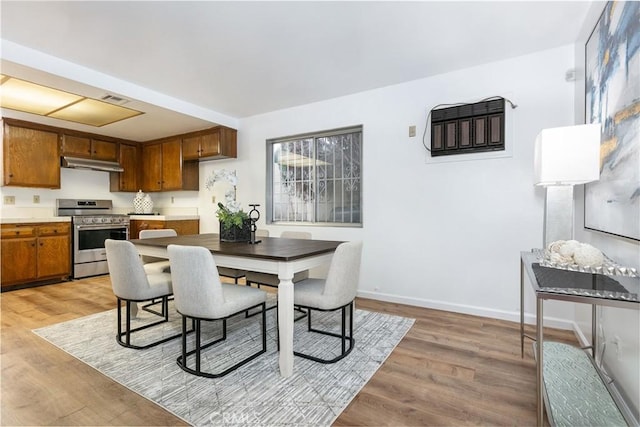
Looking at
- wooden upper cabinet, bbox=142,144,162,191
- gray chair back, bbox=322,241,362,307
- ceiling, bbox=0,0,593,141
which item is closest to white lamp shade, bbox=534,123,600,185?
ceiling, bbox=0,0,593,141

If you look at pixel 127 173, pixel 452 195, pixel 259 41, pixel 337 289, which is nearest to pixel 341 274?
pixel 337 289

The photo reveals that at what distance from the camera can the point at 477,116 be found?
9.71 ft

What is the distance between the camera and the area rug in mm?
1588

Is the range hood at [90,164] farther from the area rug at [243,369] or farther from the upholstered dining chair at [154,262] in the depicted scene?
the area rug at [243,369]

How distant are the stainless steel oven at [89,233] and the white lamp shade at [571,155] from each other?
559cm

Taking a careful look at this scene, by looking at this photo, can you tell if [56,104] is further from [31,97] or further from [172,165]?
[172,165]

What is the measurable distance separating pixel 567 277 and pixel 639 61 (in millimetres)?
997

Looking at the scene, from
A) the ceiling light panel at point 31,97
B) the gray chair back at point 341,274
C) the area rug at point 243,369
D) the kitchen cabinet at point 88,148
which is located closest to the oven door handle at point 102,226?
the kitchen cabinet at point 88,148

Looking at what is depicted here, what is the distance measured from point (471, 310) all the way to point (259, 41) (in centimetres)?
313

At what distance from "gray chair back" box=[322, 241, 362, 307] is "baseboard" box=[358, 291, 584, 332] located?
150cm

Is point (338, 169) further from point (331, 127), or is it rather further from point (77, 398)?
point (77, 398)

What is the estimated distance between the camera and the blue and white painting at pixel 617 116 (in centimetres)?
139

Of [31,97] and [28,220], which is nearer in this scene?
[31,97]

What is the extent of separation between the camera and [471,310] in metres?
3.05
